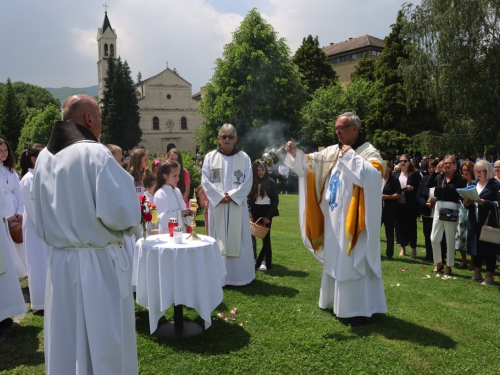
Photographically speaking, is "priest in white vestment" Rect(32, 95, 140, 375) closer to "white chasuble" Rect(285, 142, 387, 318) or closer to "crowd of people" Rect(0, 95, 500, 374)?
"crowd of people" Rect(0, 95, 500, 374)

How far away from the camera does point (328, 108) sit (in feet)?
135

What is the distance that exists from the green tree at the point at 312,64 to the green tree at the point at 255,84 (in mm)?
14036

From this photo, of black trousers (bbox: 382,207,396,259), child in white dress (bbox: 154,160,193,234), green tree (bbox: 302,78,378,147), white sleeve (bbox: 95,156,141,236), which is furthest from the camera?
green tree (bbox: 302,78,378,147)

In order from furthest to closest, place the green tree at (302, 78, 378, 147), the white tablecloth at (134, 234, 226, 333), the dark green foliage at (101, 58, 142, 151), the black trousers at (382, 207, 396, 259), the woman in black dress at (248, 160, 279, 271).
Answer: the dark green foliage at (101, 58, 142, 151) → the green tree at (302, 78, 378, 147) → the black trousers at (382, 207, 396, 259) → the woman in black dress at (248, 160, 279, 271) → the white tablecloth at (134, 234, 226, 333)

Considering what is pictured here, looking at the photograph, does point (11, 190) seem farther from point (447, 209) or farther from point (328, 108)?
point (328, 108)

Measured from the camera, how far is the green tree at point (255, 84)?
33812 mm

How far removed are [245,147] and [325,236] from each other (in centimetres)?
2853

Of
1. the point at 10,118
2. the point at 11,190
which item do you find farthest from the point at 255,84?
the point at 10,118

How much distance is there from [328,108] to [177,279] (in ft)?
125

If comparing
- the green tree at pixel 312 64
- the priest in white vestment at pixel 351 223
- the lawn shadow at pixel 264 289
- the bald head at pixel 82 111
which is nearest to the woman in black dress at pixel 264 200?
the lawn shadow at pixel 264 289

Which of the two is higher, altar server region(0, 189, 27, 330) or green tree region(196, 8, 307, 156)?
green tree region(196, 8, 307, 156)

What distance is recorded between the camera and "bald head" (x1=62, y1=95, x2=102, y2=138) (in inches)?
130

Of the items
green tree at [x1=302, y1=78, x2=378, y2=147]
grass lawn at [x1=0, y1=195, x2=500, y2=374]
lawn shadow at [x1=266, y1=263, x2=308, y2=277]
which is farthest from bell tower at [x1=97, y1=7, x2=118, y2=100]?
grass lawn at [x1=0, y1=195, x2=500, y2=374]

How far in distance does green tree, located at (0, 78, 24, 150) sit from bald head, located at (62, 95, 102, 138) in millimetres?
73209
